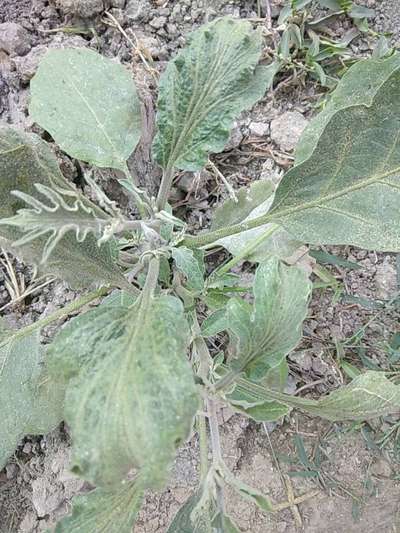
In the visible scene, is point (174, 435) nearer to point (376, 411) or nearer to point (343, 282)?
point (376, 411)

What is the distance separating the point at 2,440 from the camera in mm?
1005

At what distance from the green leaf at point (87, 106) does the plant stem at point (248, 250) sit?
0.89 ft

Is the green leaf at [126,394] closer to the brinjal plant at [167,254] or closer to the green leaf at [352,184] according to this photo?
the brinjal plant at [167,254]

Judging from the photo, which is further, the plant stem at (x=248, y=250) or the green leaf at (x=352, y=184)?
the plant stem at (x=248, y=250)

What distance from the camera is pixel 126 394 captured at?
2.20 ft

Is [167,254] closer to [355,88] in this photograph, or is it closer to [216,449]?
[216,449]

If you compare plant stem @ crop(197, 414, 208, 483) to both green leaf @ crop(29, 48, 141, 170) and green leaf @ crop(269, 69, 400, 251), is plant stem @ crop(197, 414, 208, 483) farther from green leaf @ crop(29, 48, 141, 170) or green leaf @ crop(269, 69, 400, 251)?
green leaf @ crop(29, 48, 141, 170)

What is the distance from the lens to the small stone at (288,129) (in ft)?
4.66

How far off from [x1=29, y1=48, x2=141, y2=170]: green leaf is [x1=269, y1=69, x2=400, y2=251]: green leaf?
335 millimetres

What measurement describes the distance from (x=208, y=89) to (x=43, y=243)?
1.22 feet

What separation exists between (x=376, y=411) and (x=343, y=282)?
0.50 m

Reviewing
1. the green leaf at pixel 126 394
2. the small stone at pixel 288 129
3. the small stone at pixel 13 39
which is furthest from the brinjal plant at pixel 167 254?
the small stone at pixel 13 39

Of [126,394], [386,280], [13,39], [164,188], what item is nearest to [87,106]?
[164,188]

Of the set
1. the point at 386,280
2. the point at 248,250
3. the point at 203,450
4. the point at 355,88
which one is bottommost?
the point at 386,280
